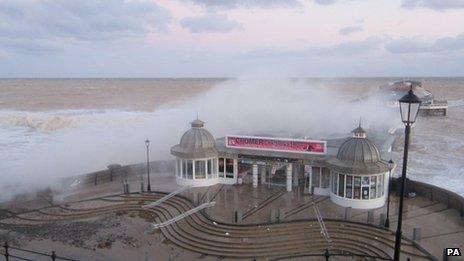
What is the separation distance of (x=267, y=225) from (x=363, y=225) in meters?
4.67

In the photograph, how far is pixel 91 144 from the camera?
5447 centimetres

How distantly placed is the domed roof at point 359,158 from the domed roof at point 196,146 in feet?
26.5

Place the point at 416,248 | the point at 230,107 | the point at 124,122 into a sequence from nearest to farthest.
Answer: the point at 416,248 < the point at 124,122 < the point at 230,107

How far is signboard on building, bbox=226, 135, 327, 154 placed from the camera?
86.6 feet

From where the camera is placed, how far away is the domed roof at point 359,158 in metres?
23.3

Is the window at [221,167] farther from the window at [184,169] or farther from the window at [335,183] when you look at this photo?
the window at [335,183]

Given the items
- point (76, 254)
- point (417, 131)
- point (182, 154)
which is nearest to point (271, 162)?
point (182, 154)

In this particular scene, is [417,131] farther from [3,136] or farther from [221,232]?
[3,136]


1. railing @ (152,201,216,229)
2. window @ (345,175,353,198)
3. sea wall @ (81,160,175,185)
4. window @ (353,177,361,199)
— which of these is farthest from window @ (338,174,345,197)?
sea wall @ (81,160,175,185)

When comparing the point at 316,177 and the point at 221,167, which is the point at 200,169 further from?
the point at 316,177

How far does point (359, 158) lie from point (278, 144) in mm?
5483

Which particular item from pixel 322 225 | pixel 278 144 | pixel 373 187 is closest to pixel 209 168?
pixel 278 144

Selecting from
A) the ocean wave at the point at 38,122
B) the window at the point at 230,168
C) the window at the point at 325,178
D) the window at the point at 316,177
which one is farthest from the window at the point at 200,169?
the ocean wave at the point at 38,122

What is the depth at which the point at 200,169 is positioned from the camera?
1113 inches
